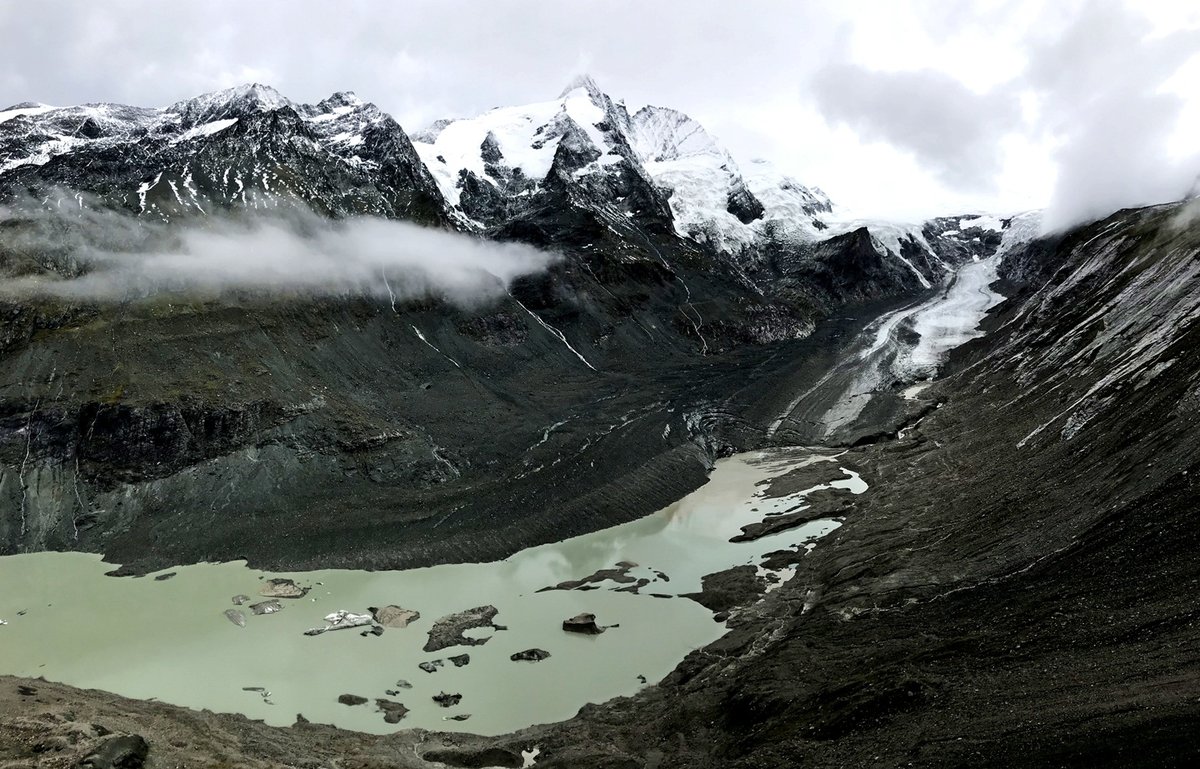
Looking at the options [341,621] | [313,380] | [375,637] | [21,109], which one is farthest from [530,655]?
[21,109]

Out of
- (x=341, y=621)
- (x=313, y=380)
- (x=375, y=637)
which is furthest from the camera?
(x=313, y=380)

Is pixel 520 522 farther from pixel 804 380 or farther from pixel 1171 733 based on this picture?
pixel 804 380

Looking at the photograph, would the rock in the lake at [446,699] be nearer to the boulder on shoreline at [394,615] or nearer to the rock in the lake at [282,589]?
the boulder on shoreline at [394,615]

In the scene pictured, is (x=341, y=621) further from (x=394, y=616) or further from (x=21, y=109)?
(x=21, y=109)

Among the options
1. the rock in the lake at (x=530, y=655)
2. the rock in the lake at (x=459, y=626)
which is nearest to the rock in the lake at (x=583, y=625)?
the rock in the lake at (x=530, y=655)

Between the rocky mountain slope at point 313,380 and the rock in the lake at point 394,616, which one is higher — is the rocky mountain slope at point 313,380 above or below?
above
